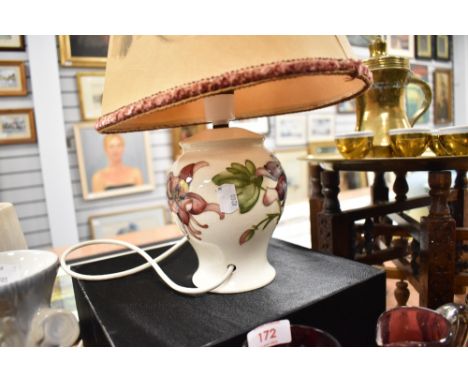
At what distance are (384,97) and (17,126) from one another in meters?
1.79

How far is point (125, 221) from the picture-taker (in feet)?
7.17

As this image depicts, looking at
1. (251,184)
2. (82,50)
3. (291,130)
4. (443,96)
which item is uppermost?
(82,50)

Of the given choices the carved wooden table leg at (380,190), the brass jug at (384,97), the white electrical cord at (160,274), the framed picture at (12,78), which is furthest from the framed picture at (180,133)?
the white electrical cord at (160,274)

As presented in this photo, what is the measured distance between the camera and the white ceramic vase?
1.64ft

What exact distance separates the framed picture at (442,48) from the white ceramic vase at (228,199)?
3713 millimetres

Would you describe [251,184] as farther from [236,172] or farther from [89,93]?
[89,93]

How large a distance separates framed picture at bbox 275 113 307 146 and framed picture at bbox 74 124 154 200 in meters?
0.98

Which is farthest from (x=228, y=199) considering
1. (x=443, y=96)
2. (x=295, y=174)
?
(x=443, y=96)

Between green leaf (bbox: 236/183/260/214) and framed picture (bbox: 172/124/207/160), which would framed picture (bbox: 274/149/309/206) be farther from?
green leaf (bbox: 236/183/260/214)

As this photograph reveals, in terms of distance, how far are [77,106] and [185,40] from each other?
1820 mm

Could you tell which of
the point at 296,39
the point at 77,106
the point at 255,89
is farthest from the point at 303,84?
the point at 77,106

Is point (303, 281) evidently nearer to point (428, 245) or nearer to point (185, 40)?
point (428, 245)

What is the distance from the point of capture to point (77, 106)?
201 cm

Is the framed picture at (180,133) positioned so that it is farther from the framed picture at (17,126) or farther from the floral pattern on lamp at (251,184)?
the floral pattern on lamp at (251,184)
